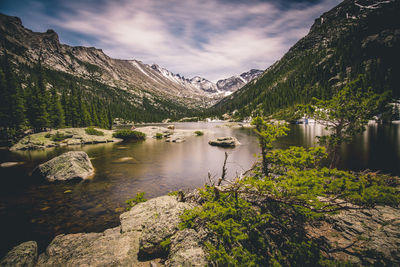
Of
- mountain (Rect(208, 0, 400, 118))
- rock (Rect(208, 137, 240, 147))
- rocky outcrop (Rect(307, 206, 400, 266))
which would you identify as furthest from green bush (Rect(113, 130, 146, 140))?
mountain (Rect(208, 0, 400, 118))

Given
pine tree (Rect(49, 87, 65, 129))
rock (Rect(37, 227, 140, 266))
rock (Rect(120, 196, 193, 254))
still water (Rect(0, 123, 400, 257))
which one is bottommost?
still water (Rect(0, 123, 400, 257))

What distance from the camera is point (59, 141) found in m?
33.8

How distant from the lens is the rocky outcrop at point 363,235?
11.1 ft

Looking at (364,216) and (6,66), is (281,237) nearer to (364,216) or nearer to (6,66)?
(364,216)

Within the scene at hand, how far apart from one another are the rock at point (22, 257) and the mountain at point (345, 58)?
71380mm

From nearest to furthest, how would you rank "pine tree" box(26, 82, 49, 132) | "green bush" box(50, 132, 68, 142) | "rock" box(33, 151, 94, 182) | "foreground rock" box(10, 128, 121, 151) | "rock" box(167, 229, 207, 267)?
"rock" box(167, 229, 207, 267)
"rock" box(33, 151, 94, 182)
"foreground rock" box(10, 128, 121, 151)
"green bush" box(50, 132, 68, 142)
"pine tree" box(26, 82, 49, 132)

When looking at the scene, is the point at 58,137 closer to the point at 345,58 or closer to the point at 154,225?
the point at 154,225

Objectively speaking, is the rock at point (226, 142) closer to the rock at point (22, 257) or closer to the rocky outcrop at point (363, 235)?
the rocky outcrop at point (363, 235)

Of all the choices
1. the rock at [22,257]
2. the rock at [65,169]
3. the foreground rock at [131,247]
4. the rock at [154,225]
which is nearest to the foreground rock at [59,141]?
the rock at [65,169]

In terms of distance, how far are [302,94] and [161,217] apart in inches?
5736

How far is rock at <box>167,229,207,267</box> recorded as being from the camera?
384 cm

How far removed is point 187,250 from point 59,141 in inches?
1684

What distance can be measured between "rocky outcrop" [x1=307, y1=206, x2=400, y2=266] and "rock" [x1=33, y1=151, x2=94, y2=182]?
17494 mm

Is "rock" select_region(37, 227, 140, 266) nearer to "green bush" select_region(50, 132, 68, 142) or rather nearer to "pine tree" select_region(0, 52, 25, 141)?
"green bush" select_region(50, 132, 68, 142)
